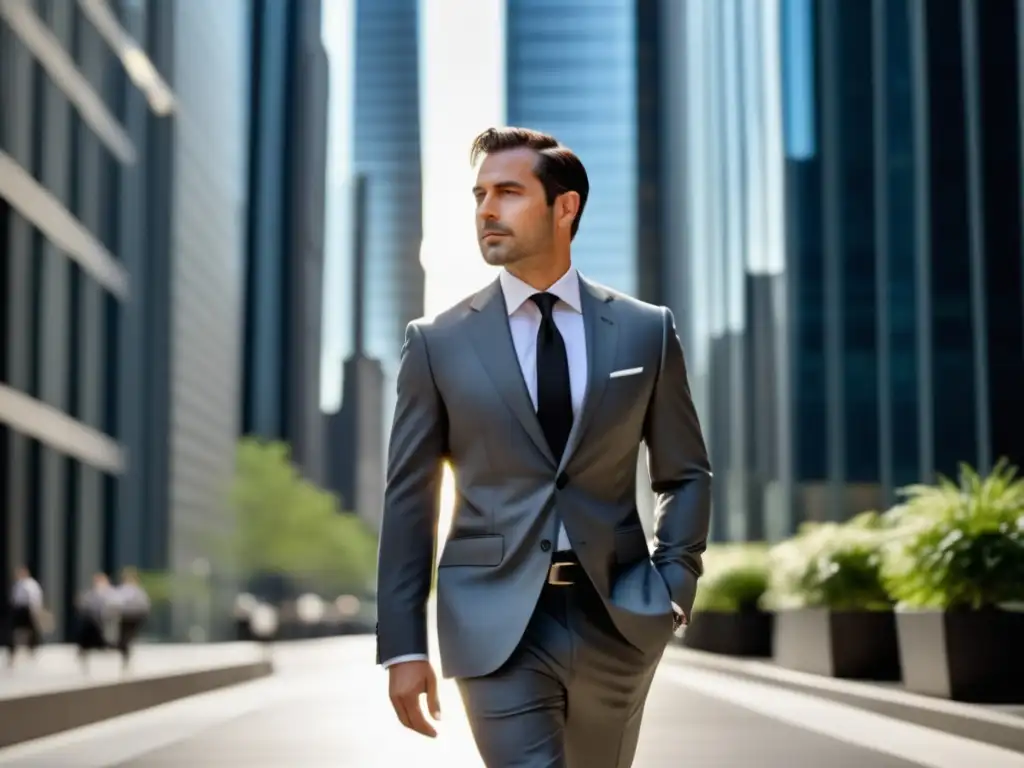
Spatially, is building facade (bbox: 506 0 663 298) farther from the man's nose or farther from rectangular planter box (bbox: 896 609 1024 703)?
the man's nose

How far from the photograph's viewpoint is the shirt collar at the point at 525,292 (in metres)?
4.36

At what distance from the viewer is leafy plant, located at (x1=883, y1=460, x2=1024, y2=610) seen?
1490cm

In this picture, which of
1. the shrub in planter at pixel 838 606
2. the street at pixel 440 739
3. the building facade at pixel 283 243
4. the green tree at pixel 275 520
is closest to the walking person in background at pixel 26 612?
the street at pixel 440 739

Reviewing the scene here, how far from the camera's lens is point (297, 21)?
178250 millimetres

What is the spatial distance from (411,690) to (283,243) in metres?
168

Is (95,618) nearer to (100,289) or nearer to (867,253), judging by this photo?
(867,253)

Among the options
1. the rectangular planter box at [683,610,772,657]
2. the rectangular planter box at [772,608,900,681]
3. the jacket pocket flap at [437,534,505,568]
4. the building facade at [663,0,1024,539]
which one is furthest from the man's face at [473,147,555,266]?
the building facade at [663,0,1024,539]

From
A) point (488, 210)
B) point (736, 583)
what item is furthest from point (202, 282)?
point (488, 210)

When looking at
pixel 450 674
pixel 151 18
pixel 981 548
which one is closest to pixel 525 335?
pixel 450 674

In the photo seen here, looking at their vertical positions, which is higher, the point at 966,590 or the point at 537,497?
the point at 537,497

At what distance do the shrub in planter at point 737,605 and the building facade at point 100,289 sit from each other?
20.8 metres

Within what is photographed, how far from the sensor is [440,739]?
1528 centimetres

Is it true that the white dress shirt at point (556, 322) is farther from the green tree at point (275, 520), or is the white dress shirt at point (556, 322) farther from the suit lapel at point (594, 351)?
the green tree at point (275, 520)

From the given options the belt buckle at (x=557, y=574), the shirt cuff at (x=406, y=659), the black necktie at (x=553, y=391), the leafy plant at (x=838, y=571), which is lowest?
the leafy plant at (x=838, y=571)
